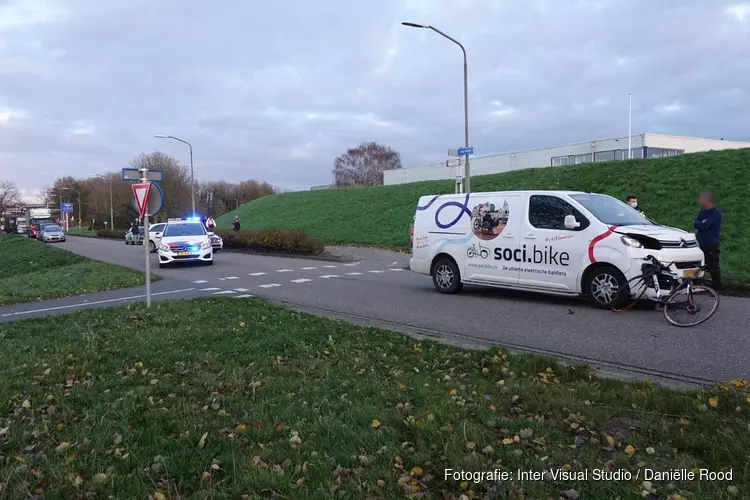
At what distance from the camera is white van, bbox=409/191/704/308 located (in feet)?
28.8

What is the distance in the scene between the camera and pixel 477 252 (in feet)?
36.2

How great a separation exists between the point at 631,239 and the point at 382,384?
577 cm

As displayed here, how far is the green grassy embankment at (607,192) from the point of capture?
1781cm

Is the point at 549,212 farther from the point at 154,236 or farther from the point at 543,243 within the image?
the point at 154,236

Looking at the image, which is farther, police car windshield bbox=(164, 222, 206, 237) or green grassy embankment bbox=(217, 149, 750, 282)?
police car windshield bbox=(164, 222, 206, 237)

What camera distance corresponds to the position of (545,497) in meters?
2.86

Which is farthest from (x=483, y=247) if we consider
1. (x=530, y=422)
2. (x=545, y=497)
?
(x=545, y=497)

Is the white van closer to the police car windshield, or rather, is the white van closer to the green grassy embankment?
the green grassy embankment

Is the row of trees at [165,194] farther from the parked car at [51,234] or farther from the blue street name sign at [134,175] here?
the blue street name sign at [134,175]

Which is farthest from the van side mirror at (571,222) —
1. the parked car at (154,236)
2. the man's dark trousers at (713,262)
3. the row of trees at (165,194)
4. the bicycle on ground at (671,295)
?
the row of trees at (165,194)


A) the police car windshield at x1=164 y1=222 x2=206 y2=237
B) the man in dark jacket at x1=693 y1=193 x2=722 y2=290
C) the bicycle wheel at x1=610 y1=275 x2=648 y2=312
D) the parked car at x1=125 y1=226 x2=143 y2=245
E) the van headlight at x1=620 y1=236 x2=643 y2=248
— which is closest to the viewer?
the bicycle wheel at x1=610 y1=275 x2=648 y2=312

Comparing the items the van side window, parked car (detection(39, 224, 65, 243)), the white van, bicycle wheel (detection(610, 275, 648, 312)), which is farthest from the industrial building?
parked car (detection(39, 224, 65, 243))

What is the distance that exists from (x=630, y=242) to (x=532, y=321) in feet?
6.83

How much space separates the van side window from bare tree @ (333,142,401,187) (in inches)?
3443
